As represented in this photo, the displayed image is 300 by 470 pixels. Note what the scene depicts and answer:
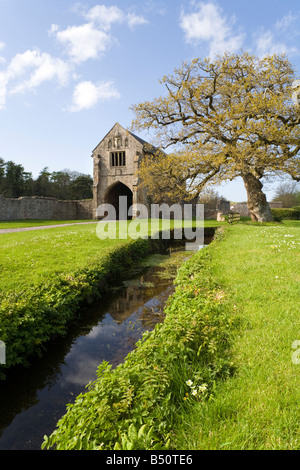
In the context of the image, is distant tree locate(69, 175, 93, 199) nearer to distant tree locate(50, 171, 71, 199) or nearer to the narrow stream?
distant tree locate(50, 171, 71, 199)

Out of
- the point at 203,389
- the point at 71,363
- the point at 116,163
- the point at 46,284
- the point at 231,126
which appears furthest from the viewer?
the point at 116,163

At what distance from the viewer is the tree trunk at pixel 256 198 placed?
20.8 meters

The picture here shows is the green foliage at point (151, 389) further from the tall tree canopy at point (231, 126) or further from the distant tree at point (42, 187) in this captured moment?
the distant tree at point (42, 187)

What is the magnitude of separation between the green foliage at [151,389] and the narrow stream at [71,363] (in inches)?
22.3

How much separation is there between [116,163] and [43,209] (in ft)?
34.9

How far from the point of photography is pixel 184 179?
2100 cm

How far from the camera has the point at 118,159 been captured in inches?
1353

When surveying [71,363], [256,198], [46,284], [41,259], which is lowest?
[71,363]

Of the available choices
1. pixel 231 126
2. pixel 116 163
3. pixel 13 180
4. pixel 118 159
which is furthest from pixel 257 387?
Result: pixel 13 180

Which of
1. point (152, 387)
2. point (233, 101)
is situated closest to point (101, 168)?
point (233, 101)

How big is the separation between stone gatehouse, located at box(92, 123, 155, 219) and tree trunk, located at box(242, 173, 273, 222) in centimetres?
1442

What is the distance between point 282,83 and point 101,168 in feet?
73.5

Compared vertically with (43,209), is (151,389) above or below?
below

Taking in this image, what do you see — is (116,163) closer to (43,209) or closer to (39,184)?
(43,209)
